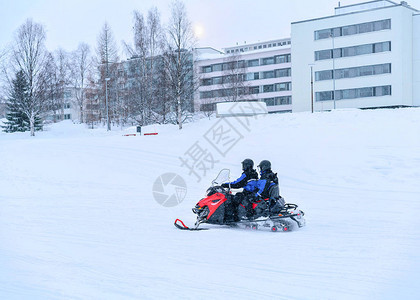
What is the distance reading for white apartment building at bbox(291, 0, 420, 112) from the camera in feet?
144

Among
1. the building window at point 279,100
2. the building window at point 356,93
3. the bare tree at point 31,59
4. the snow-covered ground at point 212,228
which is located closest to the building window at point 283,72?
the building window at point 279,100

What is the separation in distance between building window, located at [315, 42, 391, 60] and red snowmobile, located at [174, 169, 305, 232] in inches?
1668

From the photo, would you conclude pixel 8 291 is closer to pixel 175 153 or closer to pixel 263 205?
pixel 263 205

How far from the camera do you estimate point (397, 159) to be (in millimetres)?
15195

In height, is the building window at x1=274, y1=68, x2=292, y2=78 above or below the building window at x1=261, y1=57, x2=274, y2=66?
below

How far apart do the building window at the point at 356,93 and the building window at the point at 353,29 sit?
6631 mm

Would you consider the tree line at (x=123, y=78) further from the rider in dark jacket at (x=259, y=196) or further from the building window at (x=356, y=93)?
the rider in dark jacket at (x=259, y=196)

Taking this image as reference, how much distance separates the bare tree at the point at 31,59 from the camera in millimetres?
37812

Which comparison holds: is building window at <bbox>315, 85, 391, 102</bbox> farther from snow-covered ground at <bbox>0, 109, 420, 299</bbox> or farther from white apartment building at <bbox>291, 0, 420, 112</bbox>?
snow-covered ground at <bbox>0, 109, 420, 299</bbox>

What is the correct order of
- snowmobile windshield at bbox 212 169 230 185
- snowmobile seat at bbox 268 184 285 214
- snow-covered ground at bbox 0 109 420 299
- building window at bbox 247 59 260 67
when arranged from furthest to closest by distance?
1. building window at bbox 247 59 260 67
2. snowmobile windshield at bbox 212 169 230 185
3. snowmobile seat at bbox 268 184 285 214
4. snow-covered ground at bbox 0 109 420 299

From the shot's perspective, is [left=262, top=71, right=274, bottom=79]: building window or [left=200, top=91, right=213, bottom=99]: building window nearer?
[left=200, top=91, right=213, bottom=99]: building window

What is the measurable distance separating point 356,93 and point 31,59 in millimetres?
35535

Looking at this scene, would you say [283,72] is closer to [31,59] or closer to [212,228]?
[31,59]

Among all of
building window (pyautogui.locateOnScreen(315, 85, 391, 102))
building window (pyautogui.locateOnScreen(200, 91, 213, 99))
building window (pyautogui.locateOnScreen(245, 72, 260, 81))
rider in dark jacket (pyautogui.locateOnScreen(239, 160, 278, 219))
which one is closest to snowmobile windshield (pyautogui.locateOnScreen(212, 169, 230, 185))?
rider in dark jacket (pyautogui.locateOnScreen(239, 160, 278, 219))
